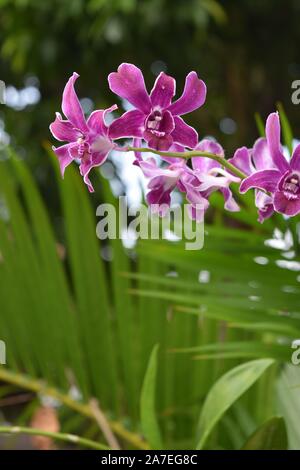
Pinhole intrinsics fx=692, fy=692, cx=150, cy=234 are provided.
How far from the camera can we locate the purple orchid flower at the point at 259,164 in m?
0.35

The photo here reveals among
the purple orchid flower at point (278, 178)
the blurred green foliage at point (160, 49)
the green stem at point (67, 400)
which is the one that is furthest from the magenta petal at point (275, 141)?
the blurred green foliage at point (160, 49)

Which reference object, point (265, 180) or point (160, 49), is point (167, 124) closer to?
point (265, 180)

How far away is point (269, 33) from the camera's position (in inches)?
112

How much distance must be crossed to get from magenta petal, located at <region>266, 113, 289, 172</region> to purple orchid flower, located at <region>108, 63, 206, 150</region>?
0.11 feet

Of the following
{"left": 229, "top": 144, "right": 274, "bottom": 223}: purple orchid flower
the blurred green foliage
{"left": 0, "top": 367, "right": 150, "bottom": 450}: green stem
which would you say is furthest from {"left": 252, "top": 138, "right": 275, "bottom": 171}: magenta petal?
the blurred green foliage

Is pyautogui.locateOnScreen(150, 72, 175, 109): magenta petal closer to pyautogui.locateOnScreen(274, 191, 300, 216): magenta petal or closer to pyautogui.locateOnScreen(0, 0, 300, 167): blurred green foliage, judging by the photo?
pyautogui.locateOnScreen(274, 191, 300, 216): magenta petal

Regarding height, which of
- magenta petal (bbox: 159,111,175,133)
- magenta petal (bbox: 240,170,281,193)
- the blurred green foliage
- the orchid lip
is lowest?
the orchid lip

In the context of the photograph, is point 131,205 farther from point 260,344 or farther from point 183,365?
point 260,344

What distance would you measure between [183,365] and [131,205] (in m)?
0.24

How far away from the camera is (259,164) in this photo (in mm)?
357

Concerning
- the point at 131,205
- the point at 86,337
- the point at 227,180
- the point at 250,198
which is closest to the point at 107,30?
the point at 131,205

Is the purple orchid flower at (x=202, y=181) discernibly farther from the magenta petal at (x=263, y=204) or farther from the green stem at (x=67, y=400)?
the green stem at (x=67, y=400)

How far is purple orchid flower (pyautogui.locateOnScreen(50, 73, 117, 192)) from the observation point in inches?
12.4

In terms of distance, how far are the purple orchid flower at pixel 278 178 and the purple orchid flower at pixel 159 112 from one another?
0.11ft
